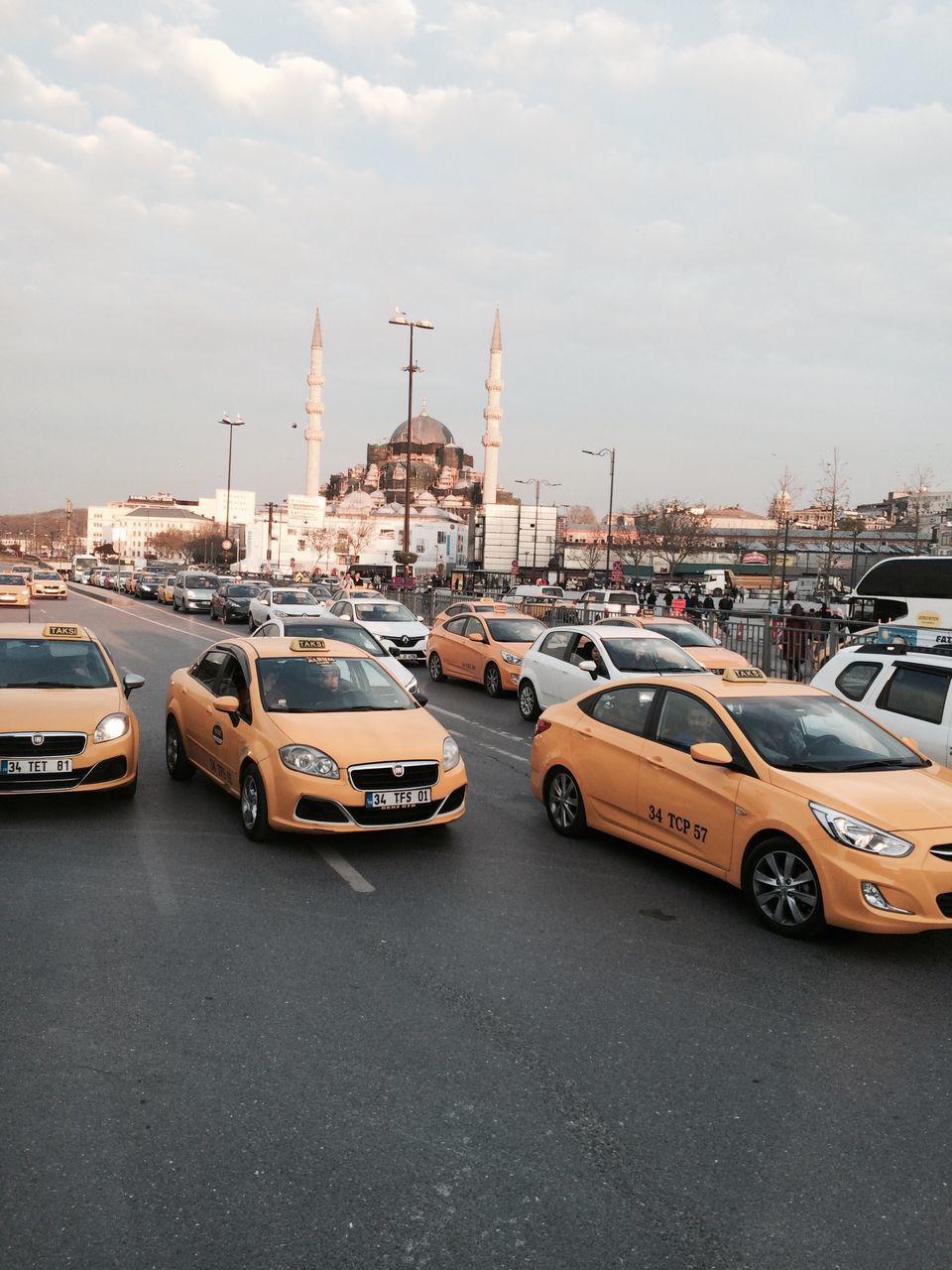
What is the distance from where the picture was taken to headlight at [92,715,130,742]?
7.94m

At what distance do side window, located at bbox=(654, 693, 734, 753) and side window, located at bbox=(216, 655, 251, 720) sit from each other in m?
3.10

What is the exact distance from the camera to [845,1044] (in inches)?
174

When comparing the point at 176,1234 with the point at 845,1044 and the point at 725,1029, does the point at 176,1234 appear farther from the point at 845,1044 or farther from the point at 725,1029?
the point at 845,1044

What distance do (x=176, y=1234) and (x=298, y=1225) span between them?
1.16ft

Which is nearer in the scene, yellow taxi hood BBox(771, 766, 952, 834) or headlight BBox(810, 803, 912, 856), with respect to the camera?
headlight BBox(810, 803, 912, 856)

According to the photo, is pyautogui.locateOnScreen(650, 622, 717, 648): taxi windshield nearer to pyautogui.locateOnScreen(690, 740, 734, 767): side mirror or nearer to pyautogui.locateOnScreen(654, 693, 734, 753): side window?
pyautogui.locateOnScreen(654, 693, 734, 753): side window

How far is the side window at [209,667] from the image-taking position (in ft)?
29.1

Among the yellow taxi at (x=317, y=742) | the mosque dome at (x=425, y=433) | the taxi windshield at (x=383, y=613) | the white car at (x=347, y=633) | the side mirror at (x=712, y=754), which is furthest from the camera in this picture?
the mosque dome at (x=425, y=433)

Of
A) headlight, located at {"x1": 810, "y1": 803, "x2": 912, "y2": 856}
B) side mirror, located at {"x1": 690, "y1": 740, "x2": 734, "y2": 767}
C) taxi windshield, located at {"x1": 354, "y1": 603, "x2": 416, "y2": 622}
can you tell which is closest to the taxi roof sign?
side mirror, located at {"x1": 690, "y1": 740, "x2": 734, "y2": 767}

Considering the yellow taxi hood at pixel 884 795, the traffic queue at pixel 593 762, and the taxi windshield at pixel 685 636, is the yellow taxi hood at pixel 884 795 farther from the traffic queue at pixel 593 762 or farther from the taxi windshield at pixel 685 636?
the taxi windshield at pixel 685 636

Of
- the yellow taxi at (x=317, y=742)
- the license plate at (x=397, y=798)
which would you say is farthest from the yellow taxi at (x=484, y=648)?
the license plate at (x=397, y=798)

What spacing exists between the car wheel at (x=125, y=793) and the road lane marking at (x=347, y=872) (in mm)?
2027

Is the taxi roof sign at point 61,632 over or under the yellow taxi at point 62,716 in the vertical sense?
over

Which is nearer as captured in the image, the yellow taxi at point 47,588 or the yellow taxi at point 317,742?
the yellow taxi at point 317,742
